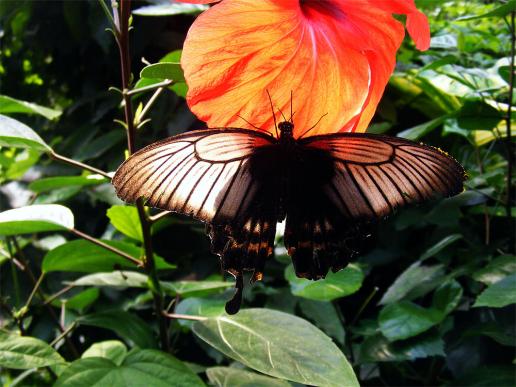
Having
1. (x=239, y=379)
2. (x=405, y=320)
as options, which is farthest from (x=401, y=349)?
(x=239, y=379)

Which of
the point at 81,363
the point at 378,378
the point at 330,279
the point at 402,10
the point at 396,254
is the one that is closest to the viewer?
the point at 402,10

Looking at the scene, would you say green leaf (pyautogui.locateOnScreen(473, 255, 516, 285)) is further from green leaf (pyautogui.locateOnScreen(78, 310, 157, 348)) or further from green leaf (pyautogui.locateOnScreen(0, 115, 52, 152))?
green leaf (pyautogui.locateOnScreen(0, 115, 52, 152))

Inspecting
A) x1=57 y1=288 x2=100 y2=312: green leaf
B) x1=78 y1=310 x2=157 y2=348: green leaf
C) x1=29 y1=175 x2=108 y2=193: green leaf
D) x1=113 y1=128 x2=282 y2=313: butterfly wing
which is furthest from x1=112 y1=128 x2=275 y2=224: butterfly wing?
x1=57 y1=288 x2=100 y2=312: green leaf

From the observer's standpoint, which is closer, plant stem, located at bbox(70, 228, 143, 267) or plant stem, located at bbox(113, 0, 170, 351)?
plant stem, located at bbox(113, 0, 170, 351)

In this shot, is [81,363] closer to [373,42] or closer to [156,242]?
[373,42]

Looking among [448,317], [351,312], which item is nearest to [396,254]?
[351,312]
